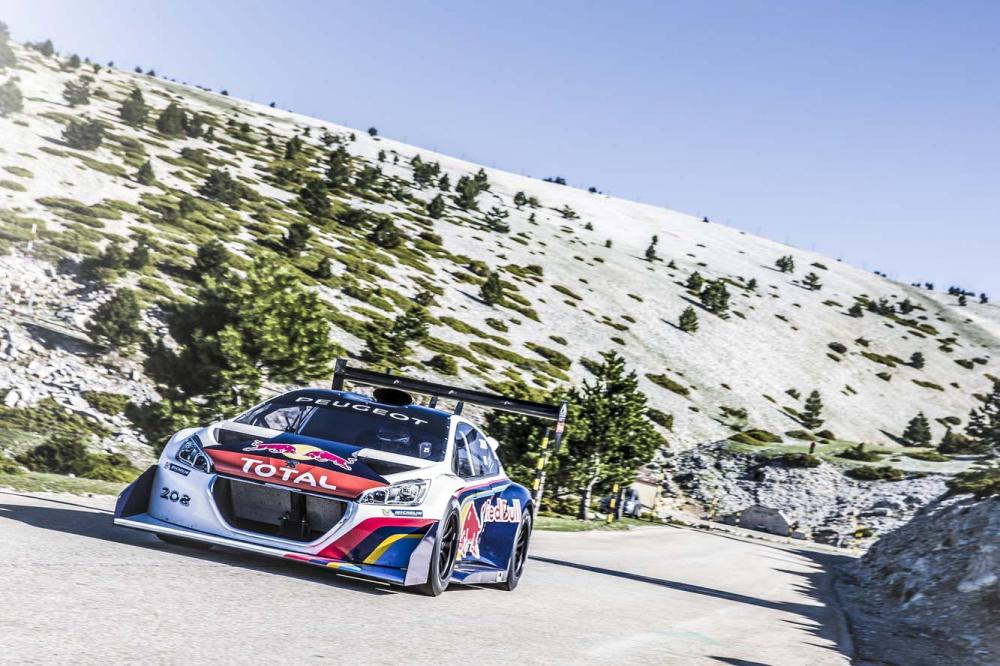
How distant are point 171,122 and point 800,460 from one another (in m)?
70.7

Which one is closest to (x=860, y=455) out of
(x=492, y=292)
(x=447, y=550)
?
(x=492, y=292)

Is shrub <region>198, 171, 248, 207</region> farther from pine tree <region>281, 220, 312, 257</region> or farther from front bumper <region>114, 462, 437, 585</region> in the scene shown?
front bumper <region>114, 462, 437, 585</region>

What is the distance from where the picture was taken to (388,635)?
579 cm

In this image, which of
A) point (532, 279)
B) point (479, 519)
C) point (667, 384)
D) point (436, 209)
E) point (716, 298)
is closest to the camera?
point (479, 519)

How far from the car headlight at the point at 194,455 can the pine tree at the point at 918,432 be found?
91.7 m

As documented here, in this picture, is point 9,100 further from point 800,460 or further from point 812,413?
point 812,413

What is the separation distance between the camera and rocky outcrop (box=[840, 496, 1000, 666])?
11391mm

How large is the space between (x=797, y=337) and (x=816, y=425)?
80.5 feet

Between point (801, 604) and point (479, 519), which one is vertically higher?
point (479, 519)

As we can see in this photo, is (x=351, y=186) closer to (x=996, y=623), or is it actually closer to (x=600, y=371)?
(x=600, y=371)

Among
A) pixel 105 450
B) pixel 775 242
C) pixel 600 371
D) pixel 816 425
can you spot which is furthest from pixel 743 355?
pixel 775 242

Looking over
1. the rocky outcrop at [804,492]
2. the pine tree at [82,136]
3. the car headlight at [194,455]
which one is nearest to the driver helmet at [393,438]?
the car headlight at [194,455]

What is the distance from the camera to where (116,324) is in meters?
43.2

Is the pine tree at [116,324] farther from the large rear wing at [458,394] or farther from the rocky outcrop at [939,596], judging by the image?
the large rear wing at [458,394]
